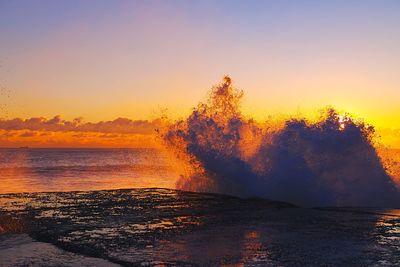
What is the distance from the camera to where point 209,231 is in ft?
48.4

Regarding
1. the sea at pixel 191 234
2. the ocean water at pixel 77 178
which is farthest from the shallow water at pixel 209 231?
the ocean water at pixel 77 178

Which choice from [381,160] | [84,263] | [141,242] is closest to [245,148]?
[381,160]

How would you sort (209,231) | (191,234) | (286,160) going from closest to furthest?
(191,234), (209,231), (286,160)

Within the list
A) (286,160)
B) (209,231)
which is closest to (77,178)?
(286,160)

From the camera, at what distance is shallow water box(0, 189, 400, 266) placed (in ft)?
36.5

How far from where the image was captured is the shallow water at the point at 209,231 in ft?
36.5

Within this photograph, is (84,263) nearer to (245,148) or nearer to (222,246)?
(222,246)

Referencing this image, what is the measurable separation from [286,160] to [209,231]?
13.1 m

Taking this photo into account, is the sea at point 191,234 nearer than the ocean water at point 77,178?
Yes

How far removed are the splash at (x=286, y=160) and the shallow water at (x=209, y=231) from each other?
3077mm

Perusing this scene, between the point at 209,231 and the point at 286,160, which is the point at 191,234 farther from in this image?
the point at 286,160

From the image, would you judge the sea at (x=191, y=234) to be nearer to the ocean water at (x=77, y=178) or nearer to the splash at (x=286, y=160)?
the splash at (x=286, y=160)

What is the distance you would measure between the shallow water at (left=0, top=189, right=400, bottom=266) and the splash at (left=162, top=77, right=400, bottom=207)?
308cm

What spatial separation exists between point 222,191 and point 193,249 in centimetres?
1684
